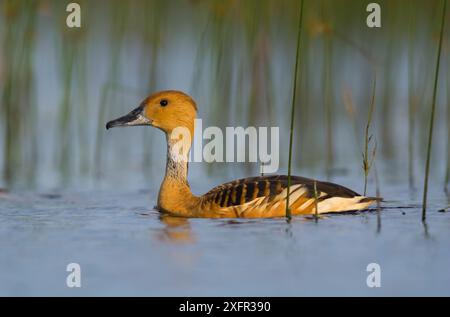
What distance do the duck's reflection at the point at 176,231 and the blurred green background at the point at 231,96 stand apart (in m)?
2.16

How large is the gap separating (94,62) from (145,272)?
11.5 metres

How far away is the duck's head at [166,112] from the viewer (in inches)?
427

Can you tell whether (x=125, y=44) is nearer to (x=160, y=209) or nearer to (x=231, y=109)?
(x=231, y=109)

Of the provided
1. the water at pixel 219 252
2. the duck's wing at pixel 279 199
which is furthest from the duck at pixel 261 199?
the water at pixel 219 252

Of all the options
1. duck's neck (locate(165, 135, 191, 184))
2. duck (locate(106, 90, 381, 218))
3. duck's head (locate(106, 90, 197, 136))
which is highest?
duck's head (locate(106, 90, 197, 136))

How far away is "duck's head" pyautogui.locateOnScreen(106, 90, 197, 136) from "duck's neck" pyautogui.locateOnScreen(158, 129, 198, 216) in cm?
17

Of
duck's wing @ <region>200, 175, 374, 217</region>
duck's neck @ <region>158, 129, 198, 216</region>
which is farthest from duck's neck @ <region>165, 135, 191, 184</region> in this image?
duck's wing @ <region>200, 175, 374, 217</region>

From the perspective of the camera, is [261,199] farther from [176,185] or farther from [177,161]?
[177,161]

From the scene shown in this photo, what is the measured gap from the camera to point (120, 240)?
28.9 feet

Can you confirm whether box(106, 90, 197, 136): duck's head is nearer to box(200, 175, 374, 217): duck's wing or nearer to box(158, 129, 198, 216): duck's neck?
box(158, 129, 198, 216): duck's neck

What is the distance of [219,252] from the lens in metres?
8.27

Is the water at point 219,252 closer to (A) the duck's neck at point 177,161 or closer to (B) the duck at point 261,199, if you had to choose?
(B) the duck at point 261,199

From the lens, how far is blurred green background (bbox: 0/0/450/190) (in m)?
12.2

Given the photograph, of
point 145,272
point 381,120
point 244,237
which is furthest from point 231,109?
point 145,272
